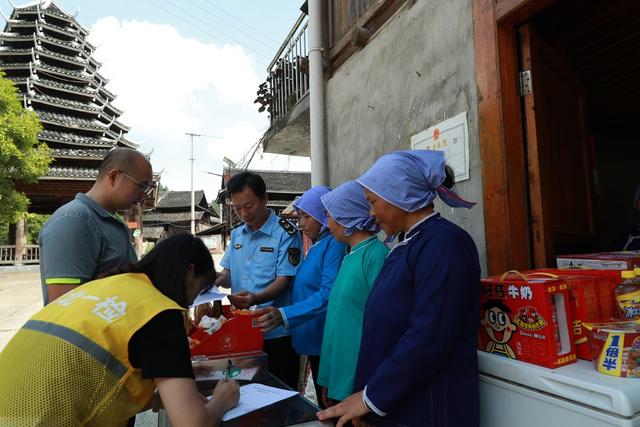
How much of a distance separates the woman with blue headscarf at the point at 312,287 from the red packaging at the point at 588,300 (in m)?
1.04

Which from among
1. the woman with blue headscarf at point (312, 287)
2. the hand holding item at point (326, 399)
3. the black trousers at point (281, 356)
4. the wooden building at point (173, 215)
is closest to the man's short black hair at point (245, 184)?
→ the woman with blue headscarf at point (312, 287)

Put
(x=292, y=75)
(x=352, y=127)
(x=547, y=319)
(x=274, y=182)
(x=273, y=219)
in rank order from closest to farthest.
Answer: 1. (x=547, y=319)
2. (x=273, y=219)
3. (x=352, y=127)
4. (x=292, y=75)
5. (x=274, y=182)

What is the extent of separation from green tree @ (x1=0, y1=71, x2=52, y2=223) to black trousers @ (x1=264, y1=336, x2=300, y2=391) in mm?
13719

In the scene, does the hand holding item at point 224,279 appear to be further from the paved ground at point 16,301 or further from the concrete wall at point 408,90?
the paved ground at point 16,301

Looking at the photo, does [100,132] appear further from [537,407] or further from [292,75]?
[537,407]

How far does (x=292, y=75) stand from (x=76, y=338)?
5700 mm

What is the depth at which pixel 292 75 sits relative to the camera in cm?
627

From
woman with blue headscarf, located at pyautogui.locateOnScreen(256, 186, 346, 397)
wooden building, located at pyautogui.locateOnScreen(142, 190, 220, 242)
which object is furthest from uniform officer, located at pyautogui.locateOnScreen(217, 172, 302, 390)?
wooden building, located at pyautogui.locateOnScreen(142, 190, 220, 242)

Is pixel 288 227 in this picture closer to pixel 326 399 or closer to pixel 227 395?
pixel 326 399

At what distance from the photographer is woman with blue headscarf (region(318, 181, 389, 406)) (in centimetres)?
175

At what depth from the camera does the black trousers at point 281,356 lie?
2.50 metres

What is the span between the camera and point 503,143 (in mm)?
2129

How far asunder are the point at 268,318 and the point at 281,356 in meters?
0.66

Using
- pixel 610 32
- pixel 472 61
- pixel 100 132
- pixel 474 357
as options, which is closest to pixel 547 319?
pixel 474 357
